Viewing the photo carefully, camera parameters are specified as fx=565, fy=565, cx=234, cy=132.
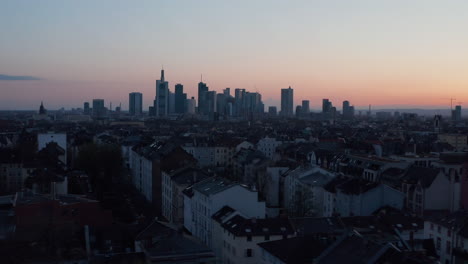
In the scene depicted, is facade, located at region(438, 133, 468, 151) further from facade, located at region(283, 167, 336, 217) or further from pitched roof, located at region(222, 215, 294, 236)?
pitched roof, located at region(222, 215, 294, 236)

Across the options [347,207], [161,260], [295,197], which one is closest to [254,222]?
[161,260]

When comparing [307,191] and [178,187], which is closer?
[178,187]

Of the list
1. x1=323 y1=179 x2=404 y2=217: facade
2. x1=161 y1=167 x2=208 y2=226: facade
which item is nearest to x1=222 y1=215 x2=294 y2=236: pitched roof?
x1=323 y1=179 x2=404 y2=217: facade

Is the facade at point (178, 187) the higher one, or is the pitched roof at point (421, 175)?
the pitched roof at point (421, 175)

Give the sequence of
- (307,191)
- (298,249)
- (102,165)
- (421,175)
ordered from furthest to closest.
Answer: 1. (102,165)
2. (307,191)
3. (421,175)
4. (298,249)

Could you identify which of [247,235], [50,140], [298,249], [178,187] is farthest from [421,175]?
[50,140]

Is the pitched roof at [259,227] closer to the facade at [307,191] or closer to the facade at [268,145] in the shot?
the facade at [307,191]

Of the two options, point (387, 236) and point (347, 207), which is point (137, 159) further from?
point (387, 236)

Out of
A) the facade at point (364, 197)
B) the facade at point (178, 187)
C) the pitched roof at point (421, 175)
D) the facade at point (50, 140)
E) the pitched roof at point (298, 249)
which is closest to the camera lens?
the pitched roof at point (298, 249)

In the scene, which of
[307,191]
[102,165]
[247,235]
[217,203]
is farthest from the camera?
[102,165]

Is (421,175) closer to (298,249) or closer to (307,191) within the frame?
(307,191)

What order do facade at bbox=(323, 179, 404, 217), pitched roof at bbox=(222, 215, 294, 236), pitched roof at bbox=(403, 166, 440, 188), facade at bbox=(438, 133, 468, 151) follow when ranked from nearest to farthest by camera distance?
pitched roof at bbox=(222, 215, 294, 236) → facade at bbox=(323, 179, 404, 217) → pitched roof at bbox=(403, 166, 440, 188) → facade at bbox=(438, 133, 468, 151)

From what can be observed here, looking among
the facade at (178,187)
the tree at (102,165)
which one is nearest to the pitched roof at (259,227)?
the facade at (178,187)

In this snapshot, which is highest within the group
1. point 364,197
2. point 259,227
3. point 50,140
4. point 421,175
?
point 50,140
